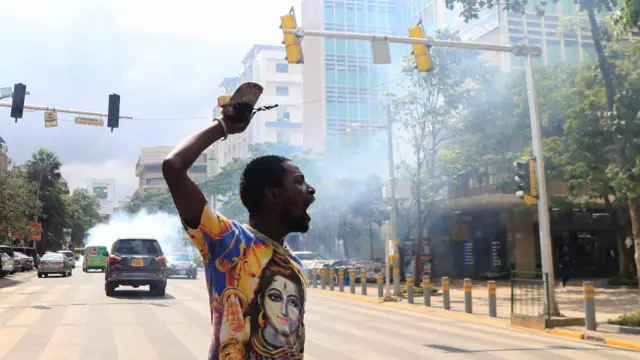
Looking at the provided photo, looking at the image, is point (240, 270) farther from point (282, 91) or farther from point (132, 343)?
point (282, 91)

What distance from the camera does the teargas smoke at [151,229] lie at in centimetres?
8306

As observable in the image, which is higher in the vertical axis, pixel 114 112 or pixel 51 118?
pixel 114 112

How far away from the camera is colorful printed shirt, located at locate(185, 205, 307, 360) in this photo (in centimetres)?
216

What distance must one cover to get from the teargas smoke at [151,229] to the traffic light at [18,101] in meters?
61.6

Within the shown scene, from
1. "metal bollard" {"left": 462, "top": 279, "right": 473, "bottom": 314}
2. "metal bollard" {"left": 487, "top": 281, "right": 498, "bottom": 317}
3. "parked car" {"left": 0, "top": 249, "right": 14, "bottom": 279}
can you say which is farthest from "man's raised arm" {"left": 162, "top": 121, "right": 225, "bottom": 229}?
"parked car" {"left": 0, "top": 249, "right": 14, "bottom": 279}

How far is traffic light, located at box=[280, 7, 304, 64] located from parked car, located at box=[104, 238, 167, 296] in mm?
9575

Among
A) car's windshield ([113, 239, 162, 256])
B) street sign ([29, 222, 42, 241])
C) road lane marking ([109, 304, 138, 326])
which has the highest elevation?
street sign ([29, 222, 42, 241])

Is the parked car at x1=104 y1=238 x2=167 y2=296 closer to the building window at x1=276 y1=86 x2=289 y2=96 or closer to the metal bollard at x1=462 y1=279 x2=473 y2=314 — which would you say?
the metal bollard at x1=462 y1=279 x2=473 y2=314

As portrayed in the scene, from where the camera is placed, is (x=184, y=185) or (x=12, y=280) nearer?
(x=184, y=185)

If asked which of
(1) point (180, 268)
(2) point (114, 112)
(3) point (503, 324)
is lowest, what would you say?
(3) point (503, 324)

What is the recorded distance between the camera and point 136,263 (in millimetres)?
18188

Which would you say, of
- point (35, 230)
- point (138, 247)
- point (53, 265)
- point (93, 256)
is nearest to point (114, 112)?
point (138, 247)

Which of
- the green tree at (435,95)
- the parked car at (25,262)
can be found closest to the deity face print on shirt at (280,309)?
the green tree at (435,95)

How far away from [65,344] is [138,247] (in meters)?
9.24
